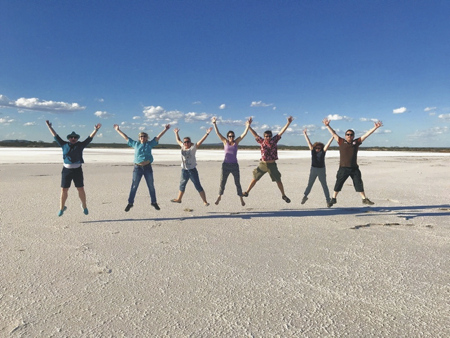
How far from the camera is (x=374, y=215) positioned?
7934 millimetres

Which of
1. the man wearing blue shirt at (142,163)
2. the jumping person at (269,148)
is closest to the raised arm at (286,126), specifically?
the jumping person at (269,148)

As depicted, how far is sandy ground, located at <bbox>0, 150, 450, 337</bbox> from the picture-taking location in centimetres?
315

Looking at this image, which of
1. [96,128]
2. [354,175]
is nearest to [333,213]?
[354,175]

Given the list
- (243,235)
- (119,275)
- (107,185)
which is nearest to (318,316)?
(119,275)

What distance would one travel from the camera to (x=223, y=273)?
4320mm

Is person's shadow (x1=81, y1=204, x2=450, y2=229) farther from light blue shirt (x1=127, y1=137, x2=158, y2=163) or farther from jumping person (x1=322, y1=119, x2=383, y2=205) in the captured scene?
light blue shirt (x1=127, y1=137, x2=158, y2=163)

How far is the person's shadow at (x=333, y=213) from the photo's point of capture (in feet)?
24.8

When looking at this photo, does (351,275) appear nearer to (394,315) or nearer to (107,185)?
(394,315)

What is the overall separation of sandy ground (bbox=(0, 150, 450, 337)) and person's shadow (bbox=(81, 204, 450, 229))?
0.23 feet

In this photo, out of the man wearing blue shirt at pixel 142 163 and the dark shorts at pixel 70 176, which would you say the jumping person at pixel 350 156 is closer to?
the man wearing blue shirt at pixel 142 163

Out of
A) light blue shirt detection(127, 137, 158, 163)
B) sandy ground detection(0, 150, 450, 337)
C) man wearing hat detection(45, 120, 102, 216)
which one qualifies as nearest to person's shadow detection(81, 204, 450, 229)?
sandy ground detection(0, 150, 450, 337)

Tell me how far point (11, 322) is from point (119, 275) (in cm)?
130

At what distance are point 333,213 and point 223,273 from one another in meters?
4.73

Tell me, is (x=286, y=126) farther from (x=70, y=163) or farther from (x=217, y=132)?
(x=70, y=163)
